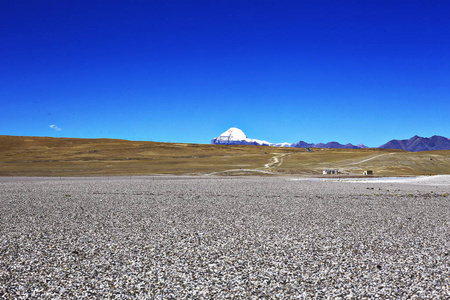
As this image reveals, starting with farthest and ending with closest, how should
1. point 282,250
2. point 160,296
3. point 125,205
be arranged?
point 125,205, point 282,250, point 160,296

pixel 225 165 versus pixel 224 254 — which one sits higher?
pixel 225 165

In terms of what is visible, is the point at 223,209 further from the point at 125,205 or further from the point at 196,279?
the point at 196,279

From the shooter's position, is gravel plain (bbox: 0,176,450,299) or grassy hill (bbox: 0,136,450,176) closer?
gravel plain (bbox: 0,176,450,299)

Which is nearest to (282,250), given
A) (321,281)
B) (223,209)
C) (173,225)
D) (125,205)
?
(321,281)

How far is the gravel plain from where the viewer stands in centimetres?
781

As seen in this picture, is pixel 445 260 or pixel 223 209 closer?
pixel 445 260

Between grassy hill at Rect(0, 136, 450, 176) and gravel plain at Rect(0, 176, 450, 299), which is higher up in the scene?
grassy hill at Rect(0, 136, 450, 176)

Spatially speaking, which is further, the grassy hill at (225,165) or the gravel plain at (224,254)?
the grassy hill at (225,165)

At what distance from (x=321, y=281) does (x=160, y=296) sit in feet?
12.0

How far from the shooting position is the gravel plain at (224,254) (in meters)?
7.81

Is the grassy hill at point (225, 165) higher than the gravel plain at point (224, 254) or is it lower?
higher

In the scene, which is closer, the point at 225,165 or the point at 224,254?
the point at 224,254

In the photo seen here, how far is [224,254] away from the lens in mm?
10516

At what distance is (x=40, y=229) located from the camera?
14.1m
